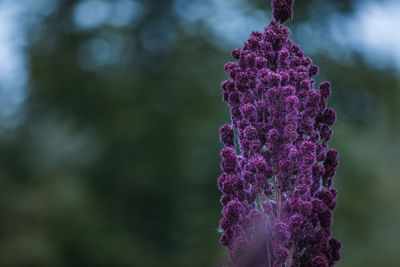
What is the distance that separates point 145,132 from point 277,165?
1093 cm

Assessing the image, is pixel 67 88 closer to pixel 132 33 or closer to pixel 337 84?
pixel 132 33

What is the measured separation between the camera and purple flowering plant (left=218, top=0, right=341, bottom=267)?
2.34 metres

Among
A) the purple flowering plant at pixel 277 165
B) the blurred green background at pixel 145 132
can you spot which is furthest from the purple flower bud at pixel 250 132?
the blurred green background at pixel 145 132

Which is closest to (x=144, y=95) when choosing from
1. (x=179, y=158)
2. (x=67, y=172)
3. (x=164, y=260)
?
(x=179, y=158)

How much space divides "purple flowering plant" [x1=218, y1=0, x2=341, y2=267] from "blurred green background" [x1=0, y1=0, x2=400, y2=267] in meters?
9.40

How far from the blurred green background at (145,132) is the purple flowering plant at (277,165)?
9.40 metres

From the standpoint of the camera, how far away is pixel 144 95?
13633 millimetres

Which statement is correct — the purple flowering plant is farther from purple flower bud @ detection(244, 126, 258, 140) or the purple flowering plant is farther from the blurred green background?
the blurred green background

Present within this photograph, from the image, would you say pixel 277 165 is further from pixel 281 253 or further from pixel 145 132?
pixel 145 132

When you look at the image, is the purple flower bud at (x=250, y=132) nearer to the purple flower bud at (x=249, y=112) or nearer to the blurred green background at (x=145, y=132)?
the purple flower bud at (x=249, y=112)

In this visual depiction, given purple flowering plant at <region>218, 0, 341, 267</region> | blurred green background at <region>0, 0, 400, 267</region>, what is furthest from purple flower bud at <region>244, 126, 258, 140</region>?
blurred green background at <region>0, 0, 400, 267</region>

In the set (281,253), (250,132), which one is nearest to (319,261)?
(281,253)

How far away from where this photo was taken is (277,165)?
246cm

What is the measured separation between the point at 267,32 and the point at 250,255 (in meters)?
1.13
